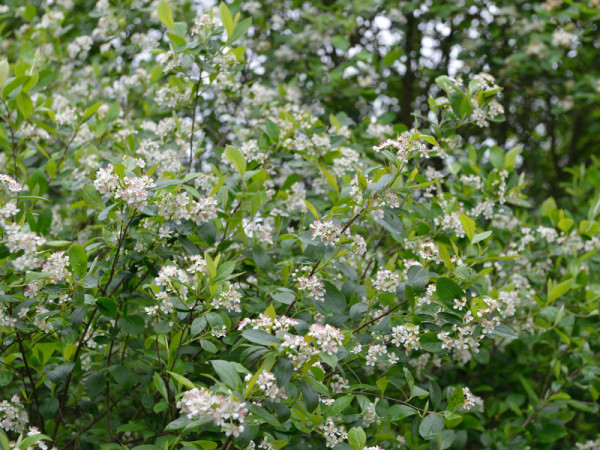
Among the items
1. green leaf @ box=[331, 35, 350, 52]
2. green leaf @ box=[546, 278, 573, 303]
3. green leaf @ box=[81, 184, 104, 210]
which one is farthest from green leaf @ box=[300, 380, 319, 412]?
green leaf @ box=[331, 35, 350, 52]

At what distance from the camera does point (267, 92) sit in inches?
133

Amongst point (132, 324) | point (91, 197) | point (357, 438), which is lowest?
point (357, 438)

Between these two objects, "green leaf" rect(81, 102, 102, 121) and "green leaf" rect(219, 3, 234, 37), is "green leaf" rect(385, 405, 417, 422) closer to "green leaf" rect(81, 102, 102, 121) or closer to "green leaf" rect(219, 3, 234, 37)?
"green leaf" rect(219, 3, 234, 37)

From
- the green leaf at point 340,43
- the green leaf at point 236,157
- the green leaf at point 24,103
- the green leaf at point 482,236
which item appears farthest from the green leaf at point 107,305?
the green leaf at point 340,43

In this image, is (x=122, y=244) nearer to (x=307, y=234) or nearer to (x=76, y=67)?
(x=307, y=234)

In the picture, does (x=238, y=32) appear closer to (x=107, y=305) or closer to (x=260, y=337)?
(x=107, y=305)

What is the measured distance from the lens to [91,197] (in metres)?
1.93

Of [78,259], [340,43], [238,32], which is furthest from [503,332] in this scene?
[340,43]

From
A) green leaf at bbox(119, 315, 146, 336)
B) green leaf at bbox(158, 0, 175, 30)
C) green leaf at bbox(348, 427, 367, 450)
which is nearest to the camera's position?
green leaf at bbox(348, 427, 367, 450)

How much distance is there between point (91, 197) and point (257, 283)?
76cm

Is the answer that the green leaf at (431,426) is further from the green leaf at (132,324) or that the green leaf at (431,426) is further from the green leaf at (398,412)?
the green leaf at (132,324)

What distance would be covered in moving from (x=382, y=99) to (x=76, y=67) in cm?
233

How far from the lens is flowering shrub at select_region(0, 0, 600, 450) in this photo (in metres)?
1.79

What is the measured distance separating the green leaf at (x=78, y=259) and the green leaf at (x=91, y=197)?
21cm
